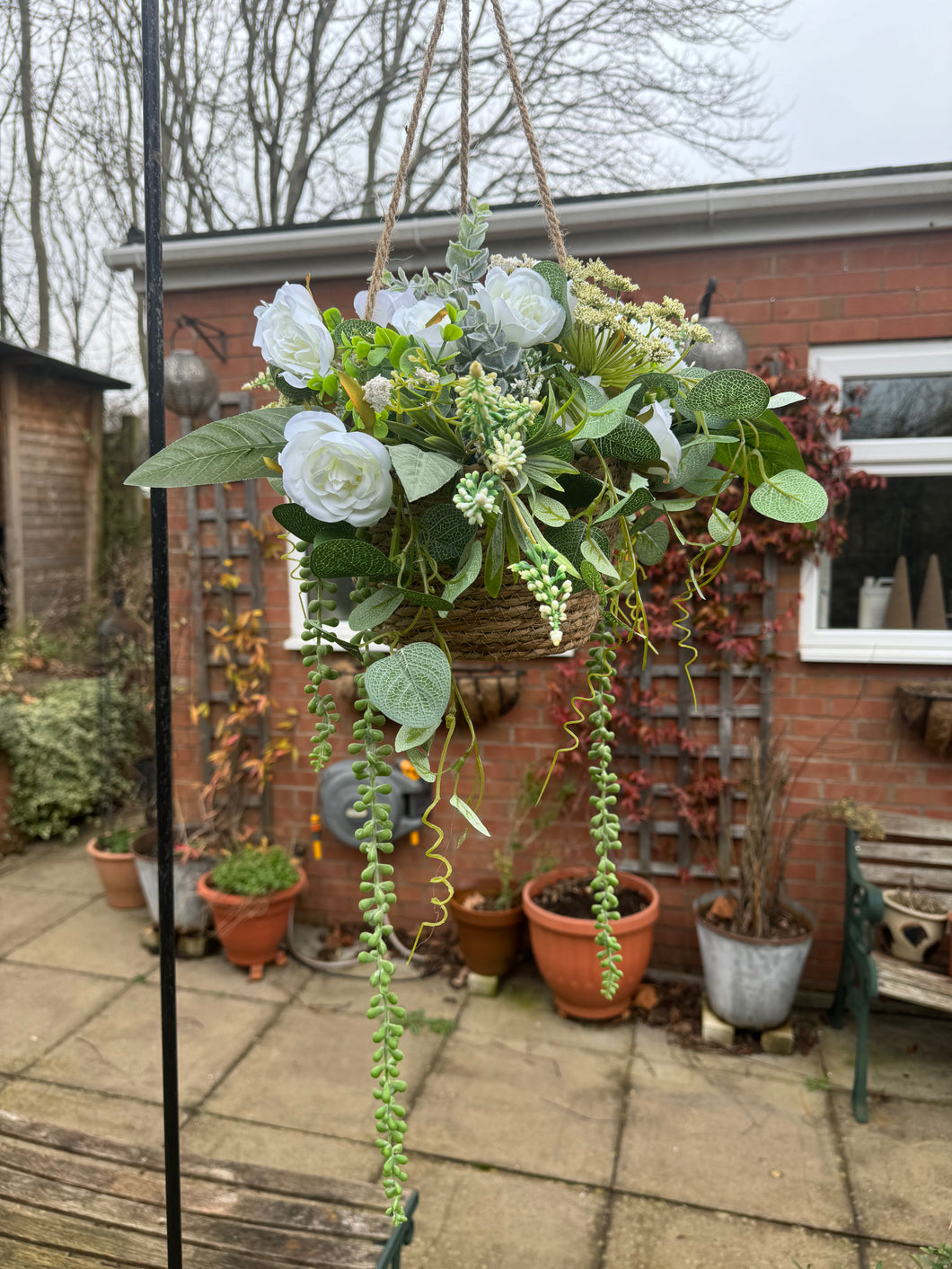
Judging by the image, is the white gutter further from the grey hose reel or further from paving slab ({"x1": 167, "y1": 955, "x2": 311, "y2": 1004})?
paving slab ({"x1": 167, "y1": 955, "x2": 311, "y2": 1004})

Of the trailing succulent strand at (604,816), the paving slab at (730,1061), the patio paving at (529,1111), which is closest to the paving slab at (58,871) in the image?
the patio paving at (529,1111)

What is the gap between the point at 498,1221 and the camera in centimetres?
230

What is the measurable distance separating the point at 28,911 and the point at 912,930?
3928 mm

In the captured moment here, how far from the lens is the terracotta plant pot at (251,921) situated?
344cm

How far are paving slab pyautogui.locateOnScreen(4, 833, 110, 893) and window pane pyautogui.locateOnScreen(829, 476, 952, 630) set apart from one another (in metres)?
3.60

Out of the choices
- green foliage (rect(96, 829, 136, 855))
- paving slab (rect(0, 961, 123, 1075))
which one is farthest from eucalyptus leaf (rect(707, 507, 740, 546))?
green foliage (rect(96, 829, 136, 855))

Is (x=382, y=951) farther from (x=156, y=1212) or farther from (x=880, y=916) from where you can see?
(x=880, y=916)

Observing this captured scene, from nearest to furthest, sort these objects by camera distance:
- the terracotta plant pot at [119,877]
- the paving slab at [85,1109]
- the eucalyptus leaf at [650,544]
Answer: the eucalyptus leaf at [650,544] < the paving slab at [85,1109] < the terracotta plant pot at [119,877]

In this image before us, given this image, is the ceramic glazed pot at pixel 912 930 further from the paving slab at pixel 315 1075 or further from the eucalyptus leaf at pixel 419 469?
the eucalyptus leaf at pixel 419 469

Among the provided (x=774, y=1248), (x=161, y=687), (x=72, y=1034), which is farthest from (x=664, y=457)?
(x=72, y=1034)

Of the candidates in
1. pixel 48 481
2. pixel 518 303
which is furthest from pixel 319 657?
pixel 48 481

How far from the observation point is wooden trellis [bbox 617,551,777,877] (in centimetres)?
331

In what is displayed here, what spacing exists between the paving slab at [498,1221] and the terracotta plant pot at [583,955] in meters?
0.74

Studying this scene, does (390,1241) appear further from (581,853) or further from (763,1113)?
(581,853)
